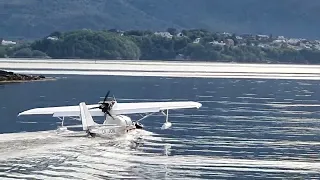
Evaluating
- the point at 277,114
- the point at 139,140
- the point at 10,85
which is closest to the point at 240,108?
the point at 277,114

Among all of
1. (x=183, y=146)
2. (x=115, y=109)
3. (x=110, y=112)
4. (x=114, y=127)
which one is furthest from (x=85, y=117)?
(x=115, y=109)

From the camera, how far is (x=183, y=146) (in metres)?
53.6

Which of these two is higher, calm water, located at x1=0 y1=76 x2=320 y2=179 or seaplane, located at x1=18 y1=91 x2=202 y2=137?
seaplane, located at x1=18 y1=91 x2=202 y2=137

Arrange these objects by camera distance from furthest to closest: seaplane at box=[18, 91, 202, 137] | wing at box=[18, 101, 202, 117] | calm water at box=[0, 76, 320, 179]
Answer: wing at box=[18, 101, 202, 117]
seaplane at box=[18, 91, 202, 137]
calm water at box=[0, 76, 320, 179]

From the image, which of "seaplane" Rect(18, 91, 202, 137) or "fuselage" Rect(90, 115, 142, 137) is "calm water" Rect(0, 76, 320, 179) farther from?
"seaplane" Rect(18, 91, 202, 137)

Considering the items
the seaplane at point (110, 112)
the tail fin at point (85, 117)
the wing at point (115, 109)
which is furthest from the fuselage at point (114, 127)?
the wing at point (115, 109)

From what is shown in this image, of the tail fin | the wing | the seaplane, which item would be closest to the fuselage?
the seaplane

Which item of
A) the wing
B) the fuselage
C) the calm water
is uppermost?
the wing

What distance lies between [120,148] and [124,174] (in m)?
9.15

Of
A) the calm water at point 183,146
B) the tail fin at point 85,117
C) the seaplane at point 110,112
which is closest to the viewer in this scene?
the calm water at point 183,146

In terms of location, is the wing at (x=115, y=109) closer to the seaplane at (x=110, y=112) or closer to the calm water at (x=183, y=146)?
the seaplane at (x=110, y=112)

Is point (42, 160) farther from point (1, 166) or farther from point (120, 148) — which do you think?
point (120, 148)

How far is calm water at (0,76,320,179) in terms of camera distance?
44219mm

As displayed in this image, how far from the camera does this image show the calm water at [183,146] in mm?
44219
